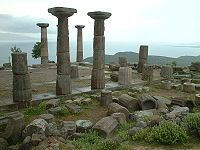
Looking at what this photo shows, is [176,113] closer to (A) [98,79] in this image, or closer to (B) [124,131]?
(B) [124,131]

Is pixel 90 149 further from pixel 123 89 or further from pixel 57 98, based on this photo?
pixel 123 89

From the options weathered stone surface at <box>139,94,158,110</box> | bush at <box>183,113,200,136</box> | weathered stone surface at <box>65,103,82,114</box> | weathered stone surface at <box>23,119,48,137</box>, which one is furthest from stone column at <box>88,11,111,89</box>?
bush at <box>183,113,200,136</box>

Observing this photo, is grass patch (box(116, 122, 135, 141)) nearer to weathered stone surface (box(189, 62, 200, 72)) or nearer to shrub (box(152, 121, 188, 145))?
shrub (box(152, 121, 188, 145))

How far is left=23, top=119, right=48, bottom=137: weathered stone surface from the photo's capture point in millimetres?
8352

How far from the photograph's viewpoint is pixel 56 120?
1002 cm

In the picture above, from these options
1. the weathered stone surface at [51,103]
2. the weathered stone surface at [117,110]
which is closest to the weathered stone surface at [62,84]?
the weathered stone surface at [51,103]

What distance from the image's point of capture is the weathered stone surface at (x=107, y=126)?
341 inches

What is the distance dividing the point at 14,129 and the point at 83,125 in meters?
2.18

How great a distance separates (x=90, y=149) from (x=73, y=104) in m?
4.25

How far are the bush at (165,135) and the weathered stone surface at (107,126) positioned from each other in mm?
1078

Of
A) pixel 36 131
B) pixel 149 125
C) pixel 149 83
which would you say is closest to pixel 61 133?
pixel 36 131

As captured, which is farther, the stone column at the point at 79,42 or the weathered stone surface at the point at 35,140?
the stone column at the point at 79,42

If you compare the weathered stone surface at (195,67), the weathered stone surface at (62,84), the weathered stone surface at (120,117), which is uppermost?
the weathered stone surface at (195,67)

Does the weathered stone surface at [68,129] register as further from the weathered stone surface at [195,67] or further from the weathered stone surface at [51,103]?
the weathered stone surface at [195,67]
